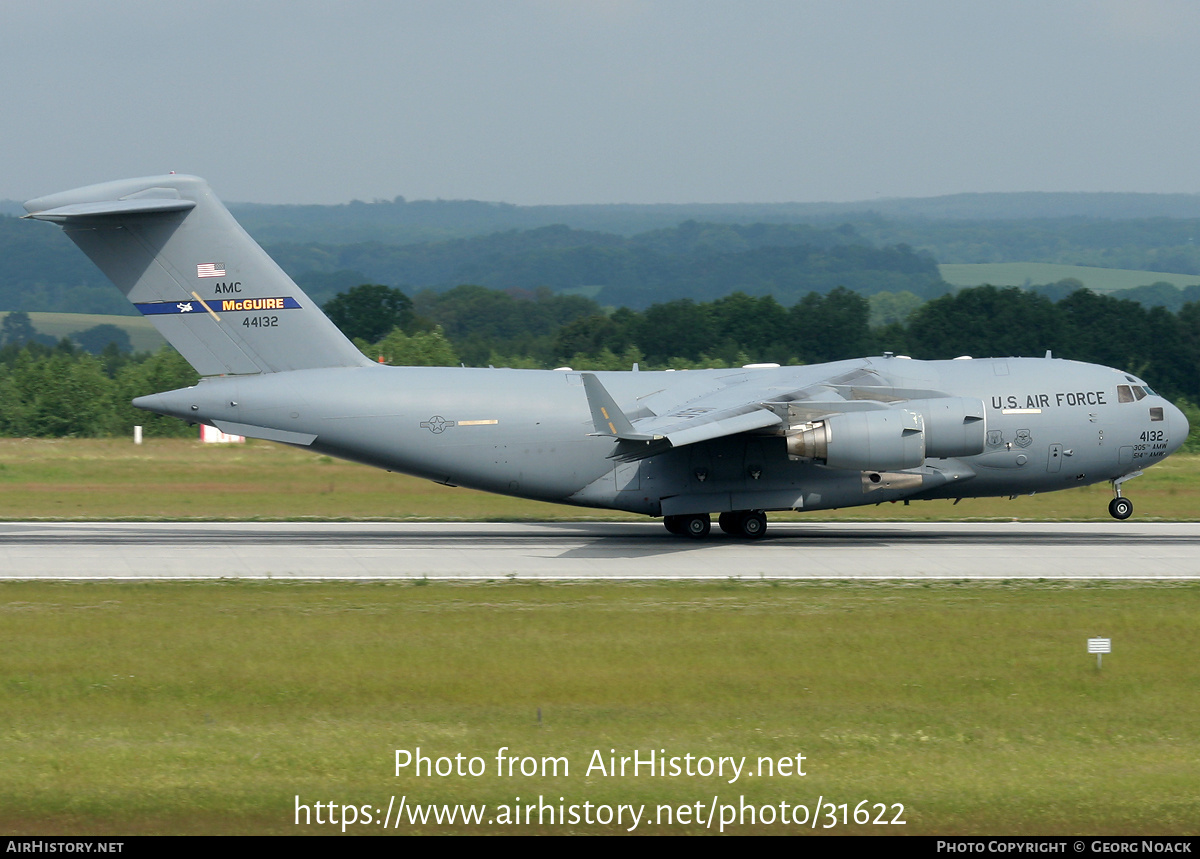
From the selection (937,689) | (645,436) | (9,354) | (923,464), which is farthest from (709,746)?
(9,354)

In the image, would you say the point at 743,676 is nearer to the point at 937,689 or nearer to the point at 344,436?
A: the point at 937,689

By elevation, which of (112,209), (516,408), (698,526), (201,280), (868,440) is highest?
(112,209)

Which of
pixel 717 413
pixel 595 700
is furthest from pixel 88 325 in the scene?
pixel 595 700

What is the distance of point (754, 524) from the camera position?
25062mm

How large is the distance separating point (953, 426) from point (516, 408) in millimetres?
7843

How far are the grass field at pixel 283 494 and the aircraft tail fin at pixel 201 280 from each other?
559cm

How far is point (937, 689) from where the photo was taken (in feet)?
43.2

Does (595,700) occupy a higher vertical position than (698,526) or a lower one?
lower

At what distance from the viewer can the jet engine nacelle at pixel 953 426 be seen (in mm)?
23062

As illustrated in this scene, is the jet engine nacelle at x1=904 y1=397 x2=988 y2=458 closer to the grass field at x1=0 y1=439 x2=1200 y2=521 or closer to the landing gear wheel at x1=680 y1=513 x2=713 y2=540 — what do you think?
the landing gear wheel at x1=680 y1=513 x2=713 y2=540

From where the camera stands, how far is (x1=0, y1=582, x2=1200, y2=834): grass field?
9617 millimetres

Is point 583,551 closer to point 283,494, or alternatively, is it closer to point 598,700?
point 598,700

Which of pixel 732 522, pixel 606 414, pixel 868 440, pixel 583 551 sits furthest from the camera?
pixel 732 522

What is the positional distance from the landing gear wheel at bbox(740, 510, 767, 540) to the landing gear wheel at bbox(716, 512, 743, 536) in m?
0.11
